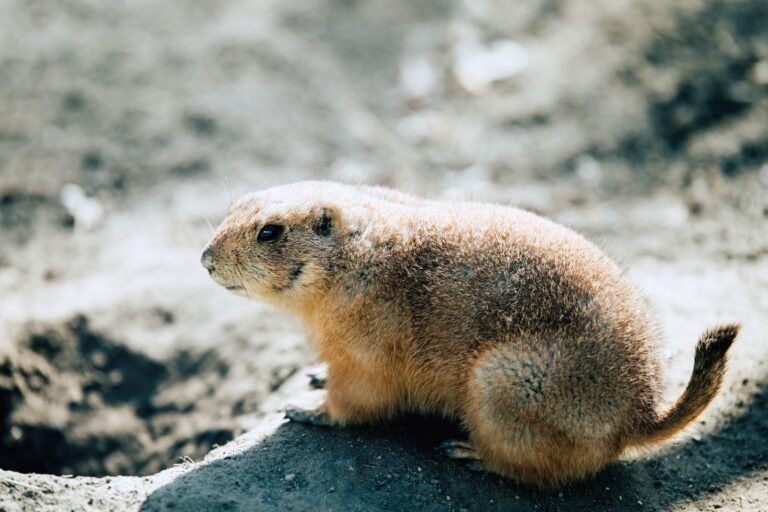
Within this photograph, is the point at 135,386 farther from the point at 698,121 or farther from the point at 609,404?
the point at 698,121

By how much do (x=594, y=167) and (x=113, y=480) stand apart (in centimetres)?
600

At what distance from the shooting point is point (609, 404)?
13.2 feet

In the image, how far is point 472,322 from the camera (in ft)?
13.7

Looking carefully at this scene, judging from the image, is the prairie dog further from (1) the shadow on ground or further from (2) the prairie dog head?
(1) the shadow on ground

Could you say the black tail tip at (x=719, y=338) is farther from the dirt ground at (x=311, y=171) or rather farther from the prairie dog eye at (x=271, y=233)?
the prairie dog eye at (x=271, y=233)

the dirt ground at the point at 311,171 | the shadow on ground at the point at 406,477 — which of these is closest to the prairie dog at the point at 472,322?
the shadow on ground at the point at 406,477

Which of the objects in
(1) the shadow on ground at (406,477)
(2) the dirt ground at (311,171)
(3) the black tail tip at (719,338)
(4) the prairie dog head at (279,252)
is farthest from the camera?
(2) the dirt ground at (311,171)

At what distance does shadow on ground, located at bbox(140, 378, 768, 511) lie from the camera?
4121 mm

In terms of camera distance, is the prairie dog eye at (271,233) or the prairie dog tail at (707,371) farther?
the prairie dog eye at (271,233)

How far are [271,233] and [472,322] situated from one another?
4.23 ft

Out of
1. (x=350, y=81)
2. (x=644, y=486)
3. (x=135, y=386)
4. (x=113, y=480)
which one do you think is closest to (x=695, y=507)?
(x=644, y=486)

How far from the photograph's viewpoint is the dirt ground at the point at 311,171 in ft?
18.6

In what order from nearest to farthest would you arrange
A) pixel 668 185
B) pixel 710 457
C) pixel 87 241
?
pixel 710 457
pixel 87 241
pixel 668 185

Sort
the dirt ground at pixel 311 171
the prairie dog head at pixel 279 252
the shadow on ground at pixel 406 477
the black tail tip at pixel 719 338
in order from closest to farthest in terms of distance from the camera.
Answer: the black tail tip at pixel 719 338
the shadow on ground at pixel 406 477
the prairie dog head at pixel 279 252
the dirt ground at pixel 311 171
